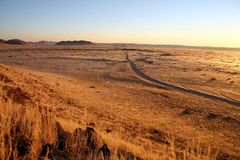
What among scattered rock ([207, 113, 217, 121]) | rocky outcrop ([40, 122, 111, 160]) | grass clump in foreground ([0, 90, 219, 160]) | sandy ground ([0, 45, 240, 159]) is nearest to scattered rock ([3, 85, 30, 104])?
sandy ground ([0, 45, 240, 159])

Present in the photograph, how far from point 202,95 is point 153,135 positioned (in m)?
8.47

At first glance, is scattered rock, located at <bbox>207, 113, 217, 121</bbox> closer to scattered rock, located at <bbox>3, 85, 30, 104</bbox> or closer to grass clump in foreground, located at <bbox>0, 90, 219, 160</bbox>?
grass clump in foreground, located at <bbox>0, 90, 219, 160</bbox>

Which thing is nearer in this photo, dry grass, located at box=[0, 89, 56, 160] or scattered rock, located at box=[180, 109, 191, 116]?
dry grass, located at box=[0, 89, 56, 160]

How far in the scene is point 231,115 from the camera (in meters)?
12.0

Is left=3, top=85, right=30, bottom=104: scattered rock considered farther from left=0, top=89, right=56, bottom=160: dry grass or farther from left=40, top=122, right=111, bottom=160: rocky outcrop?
left=40, top=122, right=111, bottom=160: rocky outcrop

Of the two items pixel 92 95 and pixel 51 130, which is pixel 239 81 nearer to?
pixel 92 95

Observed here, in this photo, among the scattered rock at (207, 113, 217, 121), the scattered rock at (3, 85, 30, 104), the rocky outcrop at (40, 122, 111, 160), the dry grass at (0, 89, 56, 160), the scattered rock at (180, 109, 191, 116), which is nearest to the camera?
the dry grass at (0, 89, 56, 160)

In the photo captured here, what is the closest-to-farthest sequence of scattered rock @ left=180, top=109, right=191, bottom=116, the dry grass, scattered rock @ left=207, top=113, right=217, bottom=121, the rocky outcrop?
the dry grass → the rocky outcrop → scattered rock @ left=207, top=113, right=217, bottom=121 → scattered rock @ left=180, top=109, right=191, bottom=116

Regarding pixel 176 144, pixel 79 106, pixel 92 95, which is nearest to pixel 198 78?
pixel 92 95

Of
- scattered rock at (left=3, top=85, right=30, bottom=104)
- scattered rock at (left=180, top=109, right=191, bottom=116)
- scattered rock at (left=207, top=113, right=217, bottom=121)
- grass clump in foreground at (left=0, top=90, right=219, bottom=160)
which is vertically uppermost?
grass clump in foreground at (left=0, top=90, right=219, bottom=160)

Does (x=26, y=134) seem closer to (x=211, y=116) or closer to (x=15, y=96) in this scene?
(x=15, y=96)

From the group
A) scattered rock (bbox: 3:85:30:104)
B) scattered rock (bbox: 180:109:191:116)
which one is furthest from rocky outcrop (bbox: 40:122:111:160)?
scattered rock (bbox: 180:109:191:116)

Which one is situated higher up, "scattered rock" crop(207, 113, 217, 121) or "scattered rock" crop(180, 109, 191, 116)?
"scattered rock" crop(180, 109, 191, 116)

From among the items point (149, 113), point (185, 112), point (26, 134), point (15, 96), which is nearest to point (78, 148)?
point (26, 134)
